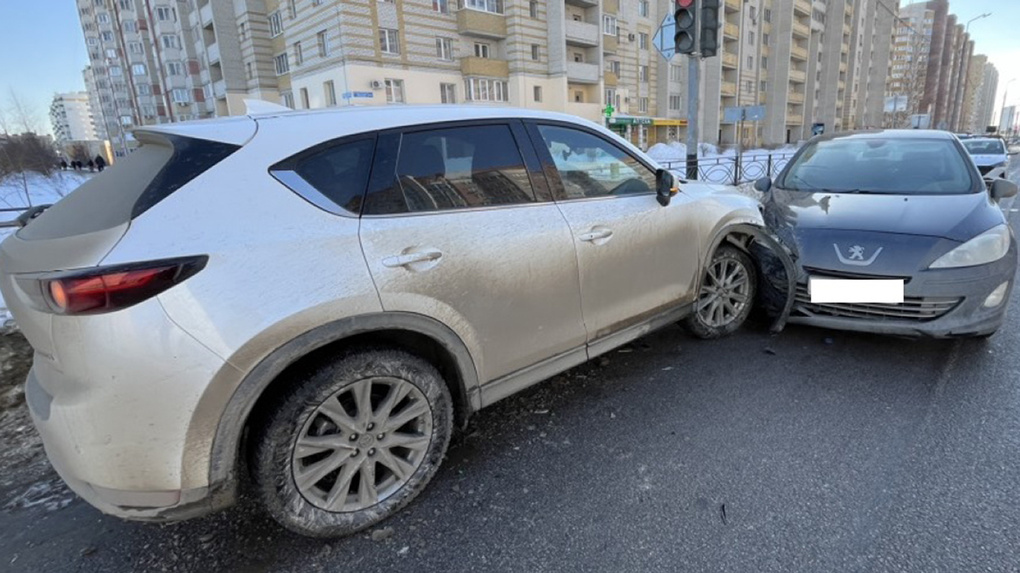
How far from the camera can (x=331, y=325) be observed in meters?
1.89

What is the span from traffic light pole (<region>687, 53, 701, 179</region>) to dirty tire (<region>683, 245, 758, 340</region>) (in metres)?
3.58

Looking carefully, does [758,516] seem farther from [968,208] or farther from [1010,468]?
[968,208]

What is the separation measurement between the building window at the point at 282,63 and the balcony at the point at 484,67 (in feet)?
38.7

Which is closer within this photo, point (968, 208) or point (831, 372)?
point (831, 372)

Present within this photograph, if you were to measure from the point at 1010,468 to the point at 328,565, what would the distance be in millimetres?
3128

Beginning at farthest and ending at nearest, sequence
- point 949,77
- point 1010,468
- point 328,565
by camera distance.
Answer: point 949,77 < point 1010,468 < point 328,565

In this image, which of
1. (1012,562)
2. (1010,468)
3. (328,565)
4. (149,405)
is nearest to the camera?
(149,405)

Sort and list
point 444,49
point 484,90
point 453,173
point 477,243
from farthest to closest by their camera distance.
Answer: point 484,90
point 444,49
point 453,173
point 477,243

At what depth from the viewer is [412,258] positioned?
2090 mm

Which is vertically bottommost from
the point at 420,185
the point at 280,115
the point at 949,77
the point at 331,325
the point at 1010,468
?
the point at 1010,468

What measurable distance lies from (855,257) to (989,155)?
54.1 feet

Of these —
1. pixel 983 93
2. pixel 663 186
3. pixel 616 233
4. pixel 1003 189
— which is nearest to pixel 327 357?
pixel 616 233

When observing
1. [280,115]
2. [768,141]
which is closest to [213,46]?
[280,115]

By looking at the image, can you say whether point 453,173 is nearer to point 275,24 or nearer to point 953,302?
point 953,302
